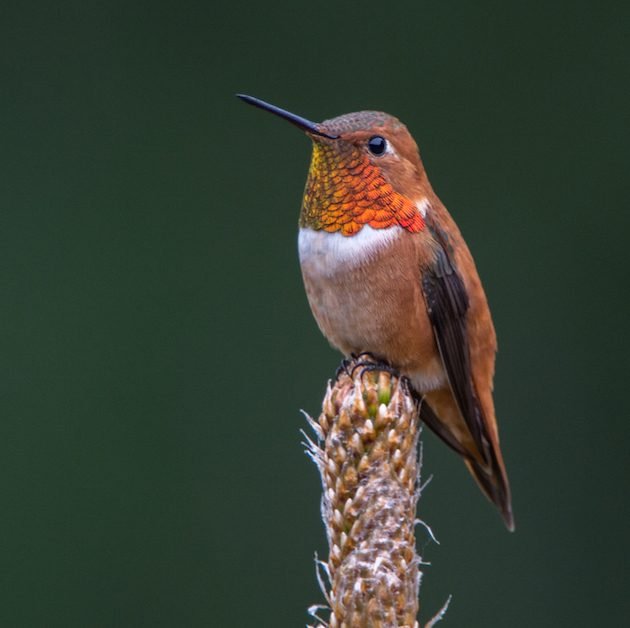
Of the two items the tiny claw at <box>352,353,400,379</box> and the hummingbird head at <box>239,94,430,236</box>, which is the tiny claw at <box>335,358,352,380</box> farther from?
the hummingbird head at <box>239,94,430,236</box>

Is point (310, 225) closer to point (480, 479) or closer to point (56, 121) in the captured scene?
point (480, 479)

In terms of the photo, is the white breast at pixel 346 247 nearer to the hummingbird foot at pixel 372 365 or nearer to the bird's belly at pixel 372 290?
the bird's belly at pixel 372 290

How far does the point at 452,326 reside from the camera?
→ 3305mm

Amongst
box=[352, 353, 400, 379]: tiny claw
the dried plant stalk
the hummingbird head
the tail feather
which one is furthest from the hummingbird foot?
the dried plant stalk

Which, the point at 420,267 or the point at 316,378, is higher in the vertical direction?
the point at 420,267

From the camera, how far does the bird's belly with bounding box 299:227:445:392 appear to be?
3.13m

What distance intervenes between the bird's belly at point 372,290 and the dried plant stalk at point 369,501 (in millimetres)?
769

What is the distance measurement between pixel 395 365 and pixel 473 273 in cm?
41

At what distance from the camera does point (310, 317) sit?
18.9 ft

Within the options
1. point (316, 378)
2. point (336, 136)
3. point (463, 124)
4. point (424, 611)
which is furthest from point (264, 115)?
point (336, 136)

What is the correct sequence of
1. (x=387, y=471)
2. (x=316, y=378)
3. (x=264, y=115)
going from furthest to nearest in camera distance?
(x=264, y=115)
(x=316, y=378)
(x=387, y=471)

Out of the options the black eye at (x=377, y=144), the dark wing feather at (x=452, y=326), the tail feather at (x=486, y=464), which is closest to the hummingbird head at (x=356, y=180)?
the black eye at (x=377, y=144)

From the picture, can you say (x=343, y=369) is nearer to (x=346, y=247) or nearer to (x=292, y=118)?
(x=346, y=247)

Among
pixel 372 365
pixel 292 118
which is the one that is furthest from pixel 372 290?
pixel 292 118
